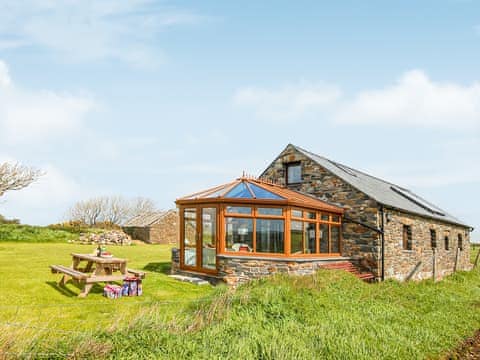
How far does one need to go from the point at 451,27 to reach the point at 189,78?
6500 millimetres

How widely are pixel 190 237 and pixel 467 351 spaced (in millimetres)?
8080

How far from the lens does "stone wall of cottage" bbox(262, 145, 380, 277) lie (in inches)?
556

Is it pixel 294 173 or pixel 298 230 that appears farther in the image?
pixel 294 173

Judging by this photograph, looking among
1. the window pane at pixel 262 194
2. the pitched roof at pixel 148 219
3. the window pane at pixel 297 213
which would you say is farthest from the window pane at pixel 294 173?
the pitched roof at pixel 148 219

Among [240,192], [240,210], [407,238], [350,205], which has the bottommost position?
[407,238]

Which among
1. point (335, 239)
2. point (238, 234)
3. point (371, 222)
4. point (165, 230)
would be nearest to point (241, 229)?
point (238, 234)

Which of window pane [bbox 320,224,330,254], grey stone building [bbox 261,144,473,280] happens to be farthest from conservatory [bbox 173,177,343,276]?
grey stone building [bbox 261,144,473,280]

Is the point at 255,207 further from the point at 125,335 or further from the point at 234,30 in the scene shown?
the point at 125,335

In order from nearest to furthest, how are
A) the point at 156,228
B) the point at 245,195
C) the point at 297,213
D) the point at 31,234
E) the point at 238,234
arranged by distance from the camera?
the point at 238,234, the point at 245,195, the point at 297,213, the point at 31,234, the point at 156,228

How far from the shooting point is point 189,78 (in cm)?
993

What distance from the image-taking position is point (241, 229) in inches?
468

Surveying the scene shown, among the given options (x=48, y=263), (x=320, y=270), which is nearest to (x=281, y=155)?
(x=320, y=270)

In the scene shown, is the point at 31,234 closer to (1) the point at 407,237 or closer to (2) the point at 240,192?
(2) the point at 240,192

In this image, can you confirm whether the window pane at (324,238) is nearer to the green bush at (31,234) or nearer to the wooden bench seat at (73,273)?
the wooden bench seat at (73,273)
